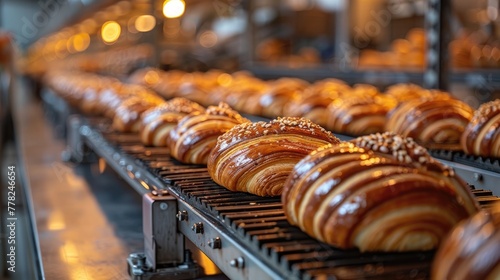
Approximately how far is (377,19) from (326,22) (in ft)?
3.45

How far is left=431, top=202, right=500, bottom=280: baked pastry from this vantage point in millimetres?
1055

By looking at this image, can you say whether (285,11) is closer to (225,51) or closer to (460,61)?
(225,51)

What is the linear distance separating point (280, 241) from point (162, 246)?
0.73 m

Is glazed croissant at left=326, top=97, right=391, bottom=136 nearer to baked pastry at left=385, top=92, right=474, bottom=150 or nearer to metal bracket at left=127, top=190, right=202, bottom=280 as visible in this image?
baked pastry at left=385, top=92, right=474, bottom=150

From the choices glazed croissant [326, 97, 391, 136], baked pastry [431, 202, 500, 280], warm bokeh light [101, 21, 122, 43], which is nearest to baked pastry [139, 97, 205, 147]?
glazed croissant [326, 97, 391, 136]

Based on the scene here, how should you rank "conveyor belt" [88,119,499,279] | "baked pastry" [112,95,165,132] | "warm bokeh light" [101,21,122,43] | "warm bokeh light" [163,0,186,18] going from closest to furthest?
"conveyor belt" [88,119,499,279] → "baked pastry" [112,95,165,132] → "warm bokeh light" [163,0,186,18] → "warm bokeh light" [101,21,122,43]

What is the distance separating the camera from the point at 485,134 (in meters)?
2.48

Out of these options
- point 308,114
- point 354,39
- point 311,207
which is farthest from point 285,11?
point 311,207

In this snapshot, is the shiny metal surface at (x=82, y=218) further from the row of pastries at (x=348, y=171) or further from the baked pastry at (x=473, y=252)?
the baked pastry at (x=473, y=252)

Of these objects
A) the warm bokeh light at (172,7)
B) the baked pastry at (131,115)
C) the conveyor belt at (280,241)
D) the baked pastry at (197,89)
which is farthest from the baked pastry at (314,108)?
the warm bokeh light at (172,7)

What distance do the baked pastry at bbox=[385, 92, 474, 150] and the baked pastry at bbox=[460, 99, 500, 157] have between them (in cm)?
24

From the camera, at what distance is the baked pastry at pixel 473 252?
41.5 inches

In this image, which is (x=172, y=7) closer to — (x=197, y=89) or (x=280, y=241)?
(x=197, y=89)

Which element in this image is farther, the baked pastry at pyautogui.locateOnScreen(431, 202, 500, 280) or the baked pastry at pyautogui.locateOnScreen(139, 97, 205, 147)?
the baked pastry at pyautogui.locateOnScreen(139, 97, 205, 147)
